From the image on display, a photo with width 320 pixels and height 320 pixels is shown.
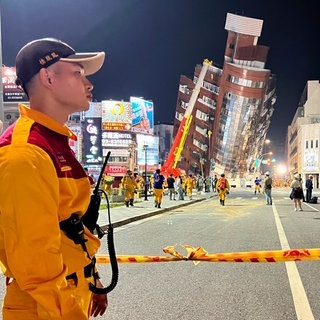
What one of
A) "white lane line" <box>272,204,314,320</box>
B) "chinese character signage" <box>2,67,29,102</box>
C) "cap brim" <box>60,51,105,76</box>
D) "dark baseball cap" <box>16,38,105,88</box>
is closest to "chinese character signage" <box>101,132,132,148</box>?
"chinese character signage" <box>2,67,29,102</box>

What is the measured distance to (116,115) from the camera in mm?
78875

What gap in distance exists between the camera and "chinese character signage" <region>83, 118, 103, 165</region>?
3000 inches

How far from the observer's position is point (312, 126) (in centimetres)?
9725

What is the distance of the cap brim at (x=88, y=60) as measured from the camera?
2096 mm

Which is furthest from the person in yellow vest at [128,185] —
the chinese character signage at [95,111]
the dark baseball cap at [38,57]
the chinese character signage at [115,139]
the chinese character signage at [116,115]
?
the chinese character signage at [95,111]

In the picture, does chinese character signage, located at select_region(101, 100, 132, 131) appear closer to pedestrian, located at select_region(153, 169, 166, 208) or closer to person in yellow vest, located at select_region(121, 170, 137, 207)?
pedestrian, located at select_region(153, 169, 166, 208)

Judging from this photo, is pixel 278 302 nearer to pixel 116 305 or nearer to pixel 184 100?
pixel 116 305

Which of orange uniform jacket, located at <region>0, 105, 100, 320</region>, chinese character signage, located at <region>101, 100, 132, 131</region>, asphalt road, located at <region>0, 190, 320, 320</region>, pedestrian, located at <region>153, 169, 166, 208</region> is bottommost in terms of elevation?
asphalt road, located at <region>0, 190, 320, 320</region>

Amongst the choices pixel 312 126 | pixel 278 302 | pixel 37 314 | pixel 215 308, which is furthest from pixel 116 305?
pixel 312 126

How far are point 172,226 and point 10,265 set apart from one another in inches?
512

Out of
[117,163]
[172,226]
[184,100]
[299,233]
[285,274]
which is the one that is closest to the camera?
[285,274]

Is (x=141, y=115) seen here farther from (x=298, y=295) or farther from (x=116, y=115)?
(x=298, y=295)

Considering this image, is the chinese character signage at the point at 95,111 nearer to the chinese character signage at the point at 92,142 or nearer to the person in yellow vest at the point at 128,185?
the chinese character signage at the point at 92,142

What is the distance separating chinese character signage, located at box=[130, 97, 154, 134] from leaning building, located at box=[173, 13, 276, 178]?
A: 56.4ft
